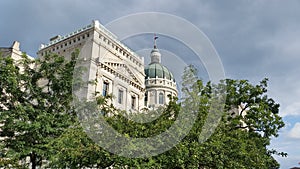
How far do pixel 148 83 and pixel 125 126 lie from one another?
4051 centimetres

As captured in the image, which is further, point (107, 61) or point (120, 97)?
point (120, 97)

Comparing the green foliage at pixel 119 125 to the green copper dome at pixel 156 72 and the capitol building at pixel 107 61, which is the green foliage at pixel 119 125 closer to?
the capitol building at pixel 107 61

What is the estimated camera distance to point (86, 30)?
34219mm

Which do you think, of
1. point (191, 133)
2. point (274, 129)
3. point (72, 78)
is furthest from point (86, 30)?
point (191, 133)

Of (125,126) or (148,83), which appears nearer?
(125,126)

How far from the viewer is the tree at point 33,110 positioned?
15.5 metres

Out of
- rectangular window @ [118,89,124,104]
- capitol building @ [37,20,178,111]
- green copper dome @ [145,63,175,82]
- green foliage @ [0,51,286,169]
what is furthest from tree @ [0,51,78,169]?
green copper dome @ [145,63,175,82]

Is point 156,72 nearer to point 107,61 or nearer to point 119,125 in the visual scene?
point 107,61

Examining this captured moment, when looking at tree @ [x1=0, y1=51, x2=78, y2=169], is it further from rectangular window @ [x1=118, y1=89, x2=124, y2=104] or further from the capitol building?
rectangular window @ [x1=118, y1=89, x2=124, y2=104]

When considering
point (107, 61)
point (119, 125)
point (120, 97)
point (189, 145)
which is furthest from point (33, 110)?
point (120, 97)

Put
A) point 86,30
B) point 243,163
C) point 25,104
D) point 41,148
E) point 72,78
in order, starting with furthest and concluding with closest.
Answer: point 86,30 < point 72,78 < point 25,104 < point 41,148 < point 243,163

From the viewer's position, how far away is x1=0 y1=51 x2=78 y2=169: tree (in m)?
15.5

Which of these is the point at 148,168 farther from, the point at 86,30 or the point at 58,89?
the point at 86,30

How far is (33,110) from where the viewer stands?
16.2 m
